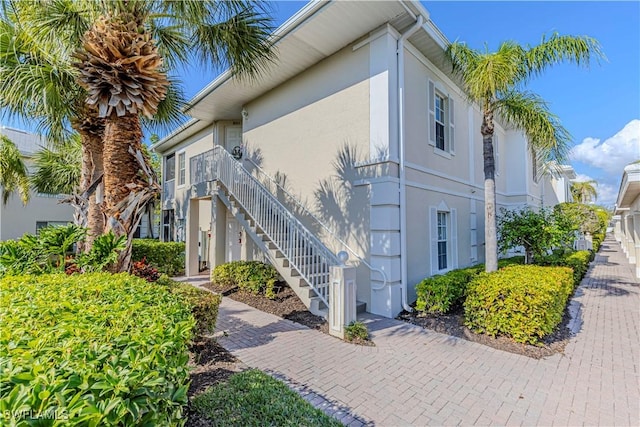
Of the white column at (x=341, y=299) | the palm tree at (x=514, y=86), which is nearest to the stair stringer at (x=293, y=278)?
the white column at (x=341, y=299)

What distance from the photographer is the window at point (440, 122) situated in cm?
898

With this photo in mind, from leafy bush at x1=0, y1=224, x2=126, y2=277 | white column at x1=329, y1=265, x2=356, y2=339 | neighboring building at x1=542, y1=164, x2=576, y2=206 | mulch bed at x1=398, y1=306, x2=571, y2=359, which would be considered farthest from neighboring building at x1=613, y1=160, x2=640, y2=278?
leafy bush at x1=0, y1=224, x2=126, y2=277

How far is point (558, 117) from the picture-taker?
23.9ft

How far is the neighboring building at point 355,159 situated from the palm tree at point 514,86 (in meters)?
1.40

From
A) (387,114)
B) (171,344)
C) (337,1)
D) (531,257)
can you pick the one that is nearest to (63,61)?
(337,1)

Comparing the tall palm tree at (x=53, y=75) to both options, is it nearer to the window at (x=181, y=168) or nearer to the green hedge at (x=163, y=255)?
the green hedge at (x=163, y=255)

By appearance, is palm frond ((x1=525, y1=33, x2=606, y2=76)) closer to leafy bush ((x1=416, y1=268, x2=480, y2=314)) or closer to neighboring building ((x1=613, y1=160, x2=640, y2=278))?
neighboring building ((x1=613, y1=160, x2=640, y2=278))

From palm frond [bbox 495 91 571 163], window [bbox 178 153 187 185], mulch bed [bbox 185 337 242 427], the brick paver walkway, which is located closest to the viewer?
the brick paver walkway

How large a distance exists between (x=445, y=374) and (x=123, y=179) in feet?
19.3

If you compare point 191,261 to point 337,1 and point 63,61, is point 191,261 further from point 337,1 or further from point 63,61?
point 337,1

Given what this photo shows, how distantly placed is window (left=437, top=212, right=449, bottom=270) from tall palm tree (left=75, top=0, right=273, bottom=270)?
22.2ft

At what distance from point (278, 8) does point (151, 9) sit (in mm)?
2199

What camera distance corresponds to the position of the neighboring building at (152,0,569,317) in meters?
6.91

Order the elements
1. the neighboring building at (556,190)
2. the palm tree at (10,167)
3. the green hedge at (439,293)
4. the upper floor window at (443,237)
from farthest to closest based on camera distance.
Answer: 1. the neighboring building at (556,190)
2. the palm tree at (10,167)
3. the upper floor window at (443,237)
4. the green hedge at (439,293)
